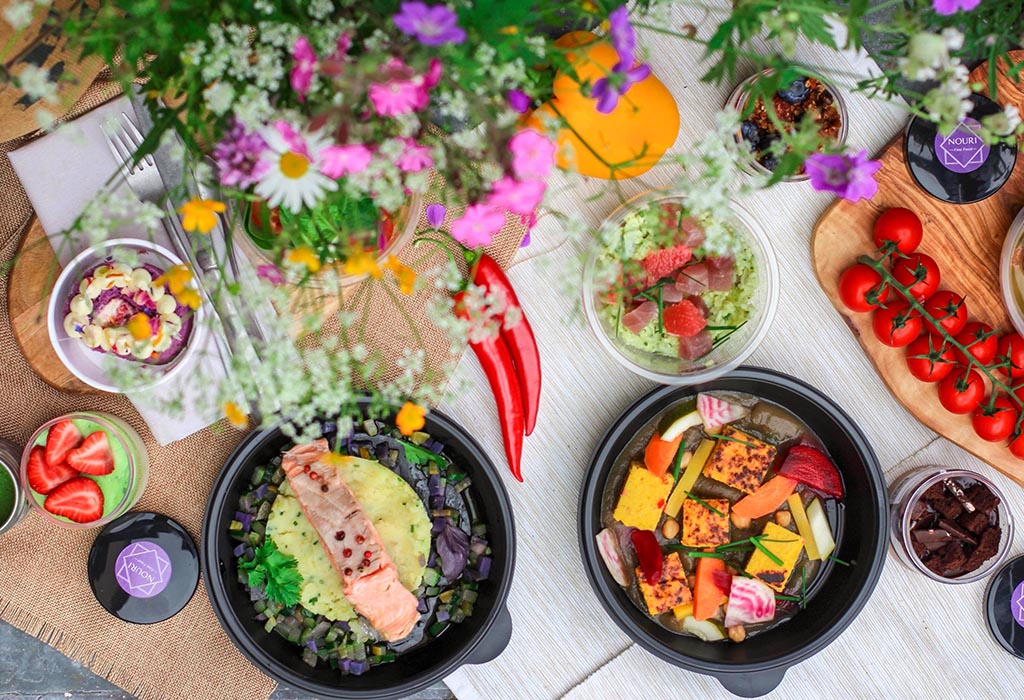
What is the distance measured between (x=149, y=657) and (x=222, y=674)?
0.45ft

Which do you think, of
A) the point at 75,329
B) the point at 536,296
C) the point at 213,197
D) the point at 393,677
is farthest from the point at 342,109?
the point at 393,677

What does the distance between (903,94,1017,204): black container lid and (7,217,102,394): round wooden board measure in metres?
1.47

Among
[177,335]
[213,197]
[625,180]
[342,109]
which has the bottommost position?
[625,180]

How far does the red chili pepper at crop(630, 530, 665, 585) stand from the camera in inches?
62.3

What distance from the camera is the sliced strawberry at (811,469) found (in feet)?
5.19

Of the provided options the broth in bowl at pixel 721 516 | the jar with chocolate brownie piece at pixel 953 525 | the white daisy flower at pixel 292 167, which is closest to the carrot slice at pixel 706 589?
the broth in bowl at pixel 721 516

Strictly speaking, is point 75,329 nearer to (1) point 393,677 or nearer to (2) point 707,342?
(1) point 393,677

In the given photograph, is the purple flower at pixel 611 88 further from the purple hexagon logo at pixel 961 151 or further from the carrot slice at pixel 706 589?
the carrot slice at pixel 706 589

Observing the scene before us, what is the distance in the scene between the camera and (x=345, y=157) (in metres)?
0.83

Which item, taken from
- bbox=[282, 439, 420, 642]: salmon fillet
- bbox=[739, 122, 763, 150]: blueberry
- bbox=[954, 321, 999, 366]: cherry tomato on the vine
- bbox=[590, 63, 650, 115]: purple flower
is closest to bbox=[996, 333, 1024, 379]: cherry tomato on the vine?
bbox=[954, 321, 999, 366]: cherry tomato on the vine

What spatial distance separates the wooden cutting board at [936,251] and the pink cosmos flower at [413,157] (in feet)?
2.99

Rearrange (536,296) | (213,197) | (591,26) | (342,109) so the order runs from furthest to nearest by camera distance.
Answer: (536,296)
(591,26)
(213,197)
(342,109)

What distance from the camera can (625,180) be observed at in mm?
1562

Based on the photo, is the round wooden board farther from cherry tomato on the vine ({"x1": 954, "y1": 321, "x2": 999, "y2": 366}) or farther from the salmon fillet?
cherry tomato on the vine ({"x1": 954, "y1": 321, "x2": 999, "y2": 366})
